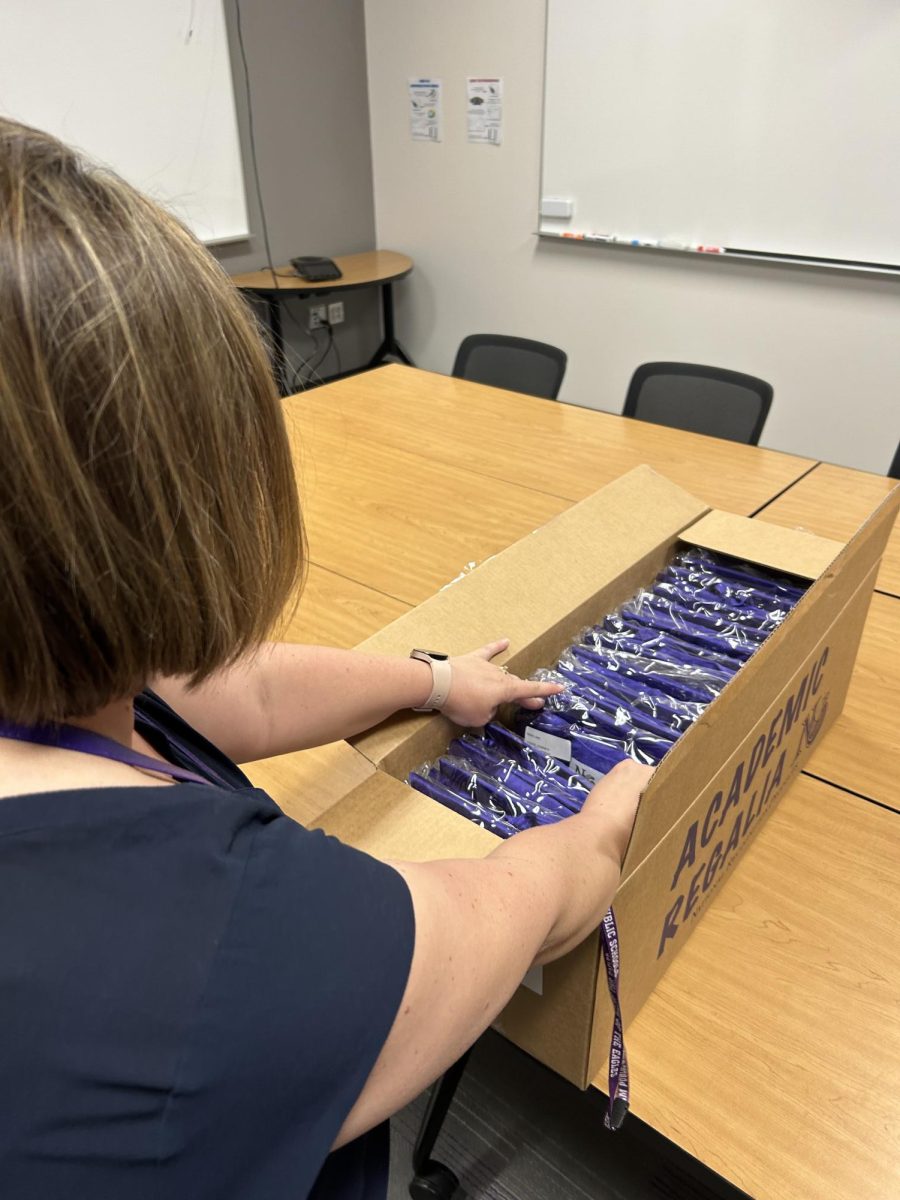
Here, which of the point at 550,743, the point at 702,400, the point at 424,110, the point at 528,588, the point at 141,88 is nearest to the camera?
the point at 550,743

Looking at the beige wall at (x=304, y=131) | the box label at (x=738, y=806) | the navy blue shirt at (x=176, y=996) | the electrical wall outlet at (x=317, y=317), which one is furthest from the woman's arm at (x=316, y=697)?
the electrical wall outlet at (x=317, y=317)

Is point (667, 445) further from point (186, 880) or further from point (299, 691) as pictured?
point (186, 880)

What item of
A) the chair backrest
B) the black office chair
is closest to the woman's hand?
the black office chair

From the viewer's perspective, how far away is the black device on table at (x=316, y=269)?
350 centimetres

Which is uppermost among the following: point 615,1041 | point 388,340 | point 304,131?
point 304,131

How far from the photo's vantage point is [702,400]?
222 cm

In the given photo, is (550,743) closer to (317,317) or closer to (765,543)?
(765,543)

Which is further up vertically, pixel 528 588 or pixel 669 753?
pixel 669 753

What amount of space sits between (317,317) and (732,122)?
201cm

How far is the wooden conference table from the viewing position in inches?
27.3

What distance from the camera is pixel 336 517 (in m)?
1.64

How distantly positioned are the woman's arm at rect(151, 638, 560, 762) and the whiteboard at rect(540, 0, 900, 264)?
102 inches

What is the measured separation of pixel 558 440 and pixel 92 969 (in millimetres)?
1754

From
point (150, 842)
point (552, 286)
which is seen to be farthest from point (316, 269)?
point (150, 842)
